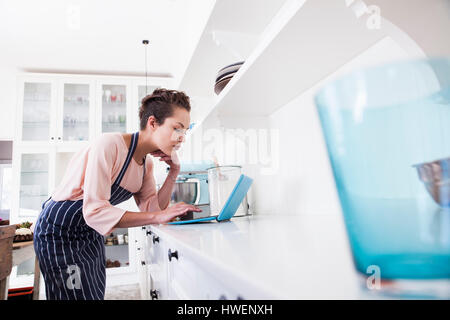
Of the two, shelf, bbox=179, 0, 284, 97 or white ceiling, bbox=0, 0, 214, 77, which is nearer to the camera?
shelf, bbox=179, 0, 284, 97

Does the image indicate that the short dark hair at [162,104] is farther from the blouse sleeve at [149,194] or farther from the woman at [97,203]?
the blouse sleeve at [149,194]

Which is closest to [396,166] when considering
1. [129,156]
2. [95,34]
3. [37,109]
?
[129,156]

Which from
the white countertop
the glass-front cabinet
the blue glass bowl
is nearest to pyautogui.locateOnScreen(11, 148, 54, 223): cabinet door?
the glass-front cabinet

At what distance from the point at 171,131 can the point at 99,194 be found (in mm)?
333

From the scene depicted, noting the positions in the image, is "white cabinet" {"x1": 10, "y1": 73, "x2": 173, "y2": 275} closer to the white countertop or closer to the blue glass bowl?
the white countertop

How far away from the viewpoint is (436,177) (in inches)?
10.0

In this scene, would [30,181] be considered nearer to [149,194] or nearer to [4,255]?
[4,255]

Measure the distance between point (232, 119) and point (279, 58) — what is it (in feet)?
2.04

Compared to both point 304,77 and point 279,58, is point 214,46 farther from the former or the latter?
point 279,58

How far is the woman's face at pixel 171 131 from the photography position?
1063 millimetres

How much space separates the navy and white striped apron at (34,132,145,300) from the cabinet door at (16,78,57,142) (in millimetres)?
2381

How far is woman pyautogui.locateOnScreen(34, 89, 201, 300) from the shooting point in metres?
0.88

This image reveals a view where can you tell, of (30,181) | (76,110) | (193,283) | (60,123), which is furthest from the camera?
(76,110)

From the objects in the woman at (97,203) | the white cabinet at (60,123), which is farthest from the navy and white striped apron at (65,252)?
the white cabinet at (60,123)
